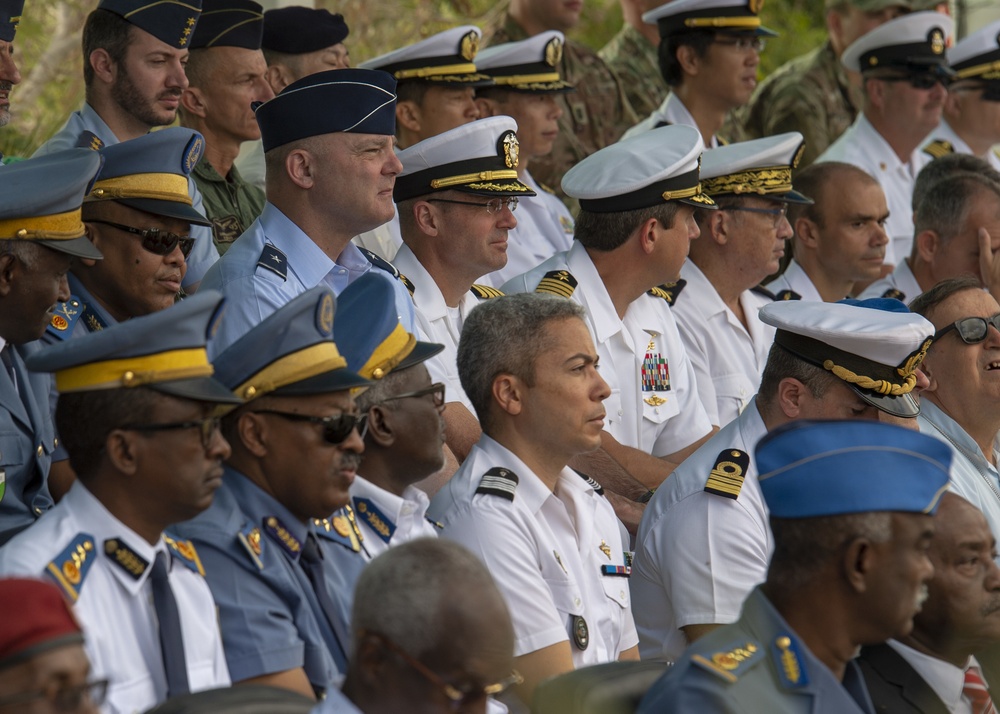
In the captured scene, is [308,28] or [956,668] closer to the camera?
[956,668]

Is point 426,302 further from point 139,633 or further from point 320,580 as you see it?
point 139,633

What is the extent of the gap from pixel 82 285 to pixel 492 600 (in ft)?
7.55

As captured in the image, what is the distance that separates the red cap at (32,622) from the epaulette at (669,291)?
3721 mm

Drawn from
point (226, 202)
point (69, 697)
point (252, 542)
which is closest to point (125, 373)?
point (252, 542)

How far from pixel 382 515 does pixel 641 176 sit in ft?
7.17

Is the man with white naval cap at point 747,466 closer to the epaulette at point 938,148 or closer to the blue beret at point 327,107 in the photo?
the blue beret at point 327,107

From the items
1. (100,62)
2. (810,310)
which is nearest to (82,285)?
(100,62)

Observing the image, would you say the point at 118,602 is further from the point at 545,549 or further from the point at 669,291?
the point at 669,291

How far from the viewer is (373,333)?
4.02m

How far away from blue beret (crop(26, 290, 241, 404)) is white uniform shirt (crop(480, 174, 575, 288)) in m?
3.49

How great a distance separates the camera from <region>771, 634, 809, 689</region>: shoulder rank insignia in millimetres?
2986

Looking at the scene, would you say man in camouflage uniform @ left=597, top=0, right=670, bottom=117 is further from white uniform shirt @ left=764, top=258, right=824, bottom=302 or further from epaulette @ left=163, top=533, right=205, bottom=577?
epaulette @ left=163, top=533, right=205, bottom=577

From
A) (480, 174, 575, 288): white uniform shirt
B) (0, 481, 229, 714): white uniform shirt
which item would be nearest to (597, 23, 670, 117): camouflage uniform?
(480, 174, 575, 288): white uniform shirt

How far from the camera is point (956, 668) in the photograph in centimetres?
358
